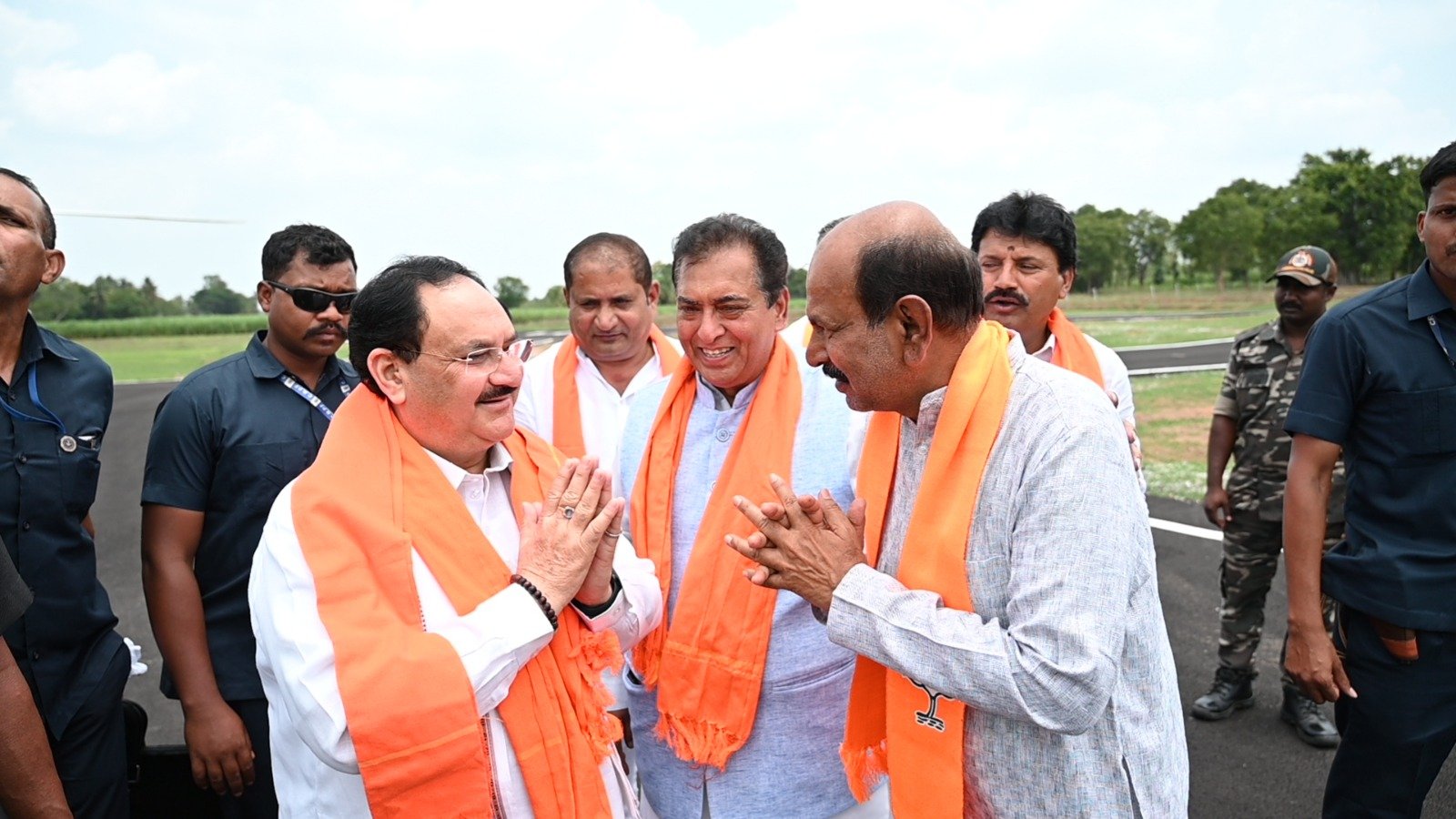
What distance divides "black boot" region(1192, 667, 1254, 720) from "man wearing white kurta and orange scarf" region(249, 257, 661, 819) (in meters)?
3.78

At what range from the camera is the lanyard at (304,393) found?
3.22m

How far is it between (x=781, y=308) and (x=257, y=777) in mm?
2425

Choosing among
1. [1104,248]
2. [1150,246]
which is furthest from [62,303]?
[1150,246]

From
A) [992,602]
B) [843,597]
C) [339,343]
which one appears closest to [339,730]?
[843,597]

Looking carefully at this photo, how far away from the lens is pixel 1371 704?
2.92m

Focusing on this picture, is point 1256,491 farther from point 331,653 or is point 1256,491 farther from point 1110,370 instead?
point 331,653

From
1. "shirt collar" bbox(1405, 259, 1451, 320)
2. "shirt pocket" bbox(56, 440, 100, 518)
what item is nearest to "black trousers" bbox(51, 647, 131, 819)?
"shirt pocket" bbox(56, 440, 100, 518)

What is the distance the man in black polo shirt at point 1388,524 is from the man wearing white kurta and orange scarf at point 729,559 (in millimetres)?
1650

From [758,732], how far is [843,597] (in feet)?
3.11

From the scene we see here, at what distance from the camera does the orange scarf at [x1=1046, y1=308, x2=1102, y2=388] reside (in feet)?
12.2

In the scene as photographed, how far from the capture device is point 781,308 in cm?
302

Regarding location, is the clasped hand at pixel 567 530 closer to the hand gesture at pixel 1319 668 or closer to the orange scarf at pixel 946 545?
the orange scarf at pixel 946 545

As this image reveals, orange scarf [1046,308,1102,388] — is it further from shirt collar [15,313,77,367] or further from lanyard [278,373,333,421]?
shirt collar [15,313,77,367]

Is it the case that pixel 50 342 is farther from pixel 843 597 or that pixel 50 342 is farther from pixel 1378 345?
pixel 1378 345
